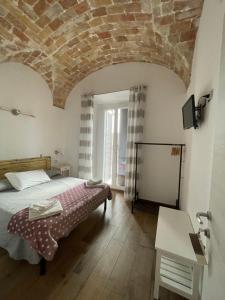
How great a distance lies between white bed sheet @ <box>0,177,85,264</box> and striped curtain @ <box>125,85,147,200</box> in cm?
130

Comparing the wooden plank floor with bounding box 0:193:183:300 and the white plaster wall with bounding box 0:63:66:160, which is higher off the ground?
the white plaster wall with bounding box 0:63:66:160

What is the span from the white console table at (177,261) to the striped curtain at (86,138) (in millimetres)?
2506

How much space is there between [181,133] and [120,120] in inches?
61.5

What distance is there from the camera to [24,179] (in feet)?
7.97

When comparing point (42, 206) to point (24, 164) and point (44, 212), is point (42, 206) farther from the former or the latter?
point (24, 164)

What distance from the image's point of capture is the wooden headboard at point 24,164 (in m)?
2.62

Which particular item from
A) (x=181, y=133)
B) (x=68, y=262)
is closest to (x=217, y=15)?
(x=181, y=133)

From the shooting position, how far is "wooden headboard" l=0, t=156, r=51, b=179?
2625 mm

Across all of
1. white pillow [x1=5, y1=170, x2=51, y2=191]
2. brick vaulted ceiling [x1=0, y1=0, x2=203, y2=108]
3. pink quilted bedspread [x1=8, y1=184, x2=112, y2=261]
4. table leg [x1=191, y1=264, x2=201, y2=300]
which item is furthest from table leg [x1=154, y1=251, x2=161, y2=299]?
brick vaulted ceiling [x1=0, y1=0, x2=203, y2=108]

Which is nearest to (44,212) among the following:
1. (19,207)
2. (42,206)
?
(42,206)

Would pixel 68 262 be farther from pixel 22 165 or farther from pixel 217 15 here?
pixel 217 15

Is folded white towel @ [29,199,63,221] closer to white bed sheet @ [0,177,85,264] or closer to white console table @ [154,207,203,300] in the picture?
white bed sheet @ [0,177,85,264]

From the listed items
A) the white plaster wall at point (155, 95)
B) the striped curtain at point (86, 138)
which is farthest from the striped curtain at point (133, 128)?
the striped curtain at point (86, 138)

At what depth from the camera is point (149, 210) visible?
2.87 metres
